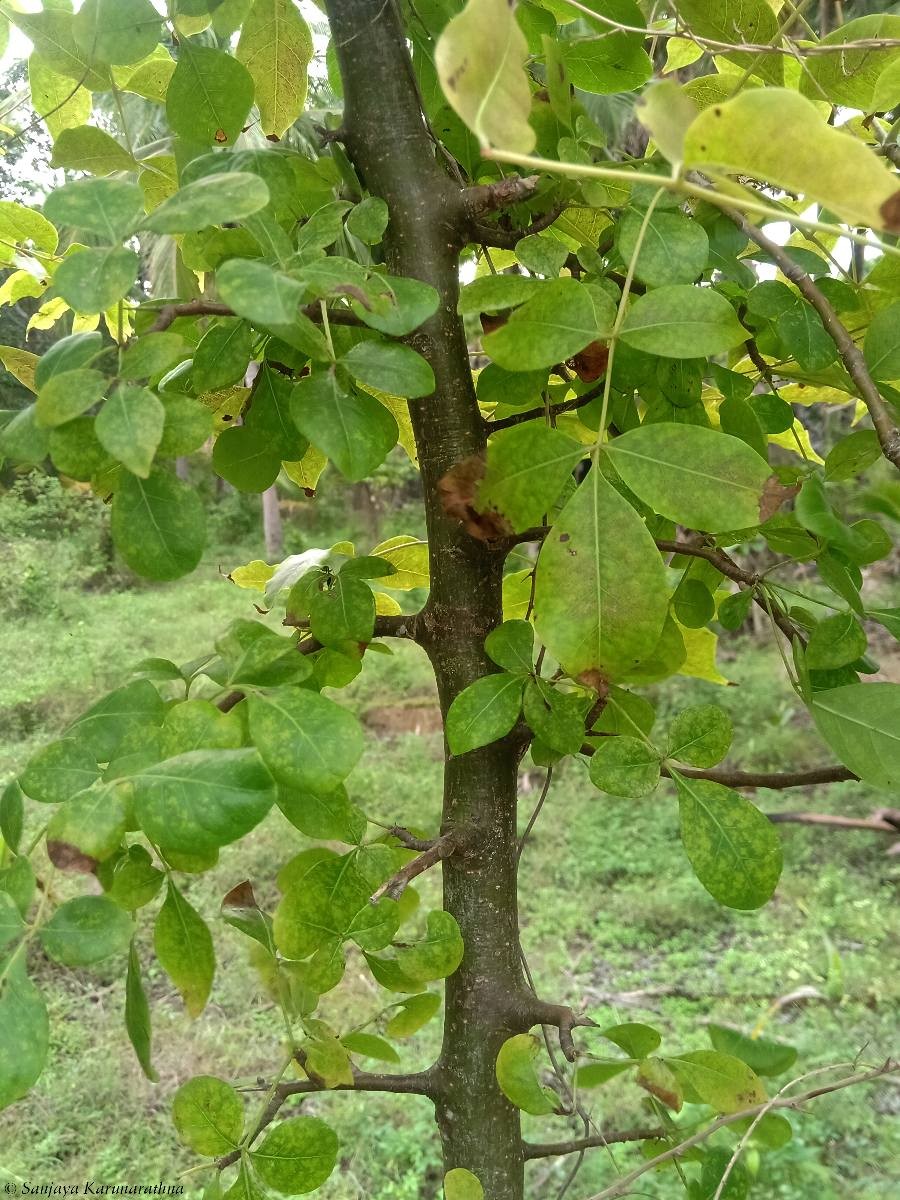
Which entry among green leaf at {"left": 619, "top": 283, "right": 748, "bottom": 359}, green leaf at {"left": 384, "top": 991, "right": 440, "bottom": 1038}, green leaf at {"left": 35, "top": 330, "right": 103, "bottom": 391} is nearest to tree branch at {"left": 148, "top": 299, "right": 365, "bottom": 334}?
green leaf at {"left": 35, "top": 330, "right": 103, "bottom": 391}

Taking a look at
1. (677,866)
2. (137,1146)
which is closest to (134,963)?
(137,1146)

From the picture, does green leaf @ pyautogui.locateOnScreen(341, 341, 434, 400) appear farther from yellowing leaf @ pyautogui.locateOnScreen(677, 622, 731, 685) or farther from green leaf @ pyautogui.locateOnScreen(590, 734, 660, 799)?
yellowing leaf @ pyautogui.locateOnScreen(677, 622, 731, 685)

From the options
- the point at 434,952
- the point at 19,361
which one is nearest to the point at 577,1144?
the point at 434,952

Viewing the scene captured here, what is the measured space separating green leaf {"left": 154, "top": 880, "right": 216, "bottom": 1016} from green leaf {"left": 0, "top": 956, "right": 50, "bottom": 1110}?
66 mm

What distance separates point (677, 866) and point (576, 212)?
7.12 feet

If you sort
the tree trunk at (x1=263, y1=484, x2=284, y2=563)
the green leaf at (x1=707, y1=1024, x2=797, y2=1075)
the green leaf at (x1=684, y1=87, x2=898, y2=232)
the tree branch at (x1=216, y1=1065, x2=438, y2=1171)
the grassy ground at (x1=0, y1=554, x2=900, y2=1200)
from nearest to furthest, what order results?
the green leaf at (x1=684, y1=87, x2=898, y2=232), the tree branch at (x1=216, y1=1065, x2=438, y2=1171), the green leaf at (x1=707, y1=1024, x2=797, y2=1075), the grassy ground at (x1=0, y1=554, x2=900, y2=1200), the tree trunk at (x1=263, y1=484, x2=284, y2=563)

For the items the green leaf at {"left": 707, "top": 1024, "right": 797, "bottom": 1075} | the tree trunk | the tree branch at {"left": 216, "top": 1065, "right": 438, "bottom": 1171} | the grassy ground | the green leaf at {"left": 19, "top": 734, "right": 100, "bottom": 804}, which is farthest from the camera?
the tree trunk

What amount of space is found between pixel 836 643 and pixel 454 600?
6.6 inches

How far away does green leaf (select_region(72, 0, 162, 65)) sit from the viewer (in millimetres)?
379

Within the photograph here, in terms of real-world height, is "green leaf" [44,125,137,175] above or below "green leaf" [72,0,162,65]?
below

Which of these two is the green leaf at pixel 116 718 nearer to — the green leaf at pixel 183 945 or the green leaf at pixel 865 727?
the green leaf at pixel 183 945

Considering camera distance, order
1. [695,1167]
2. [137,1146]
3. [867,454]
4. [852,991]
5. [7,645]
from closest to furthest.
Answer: [867,454] → [695,1167] → [137,1146] → [852,991] → [7,645]

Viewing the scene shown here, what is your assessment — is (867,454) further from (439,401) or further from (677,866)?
(677,866)

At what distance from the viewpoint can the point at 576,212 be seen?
446 millimetres
